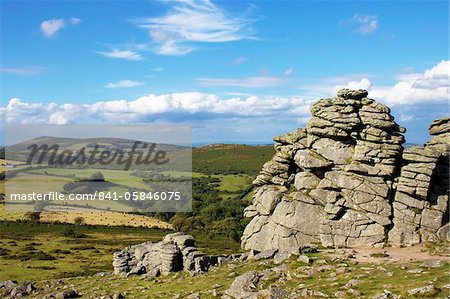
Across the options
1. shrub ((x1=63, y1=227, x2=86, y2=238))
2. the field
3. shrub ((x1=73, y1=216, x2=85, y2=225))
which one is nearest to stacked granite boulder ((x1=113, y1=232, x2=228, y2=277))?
the field

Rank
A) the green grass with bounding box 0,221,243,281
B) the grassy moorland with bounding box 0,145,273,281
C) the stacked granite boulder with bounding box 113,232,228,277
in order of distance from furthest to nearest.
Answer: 1. the grassy moorland with bounding box 0,145,273,281
2. the green grass with bounding box 0,221,243,281
3. the stacked granite boulder with bounding box 113,232,228,277

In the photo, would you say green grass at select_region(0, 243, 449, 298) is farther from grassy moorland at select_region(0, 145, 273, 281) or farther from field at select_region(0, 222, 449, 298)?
grassy moorland at select_region(0, 145, 273, 281)

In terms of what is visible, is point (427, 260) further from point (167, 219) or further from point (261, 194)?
point (167, 219)

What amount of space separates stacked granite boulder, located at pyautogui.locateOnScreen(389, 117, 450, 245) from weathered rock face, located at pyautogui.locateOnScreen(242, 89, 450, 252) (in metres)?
0.09

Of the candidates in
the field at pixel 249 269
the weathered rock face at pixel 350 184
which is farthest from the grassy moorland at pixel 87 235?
the weathered rock face at pixel 350 184

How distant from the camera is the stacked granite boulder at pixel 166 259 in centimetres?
4938

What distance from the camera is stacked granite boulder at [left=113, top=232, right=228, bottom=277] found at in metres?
49.4

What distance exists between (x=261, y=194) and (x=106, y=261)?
55.2 metres

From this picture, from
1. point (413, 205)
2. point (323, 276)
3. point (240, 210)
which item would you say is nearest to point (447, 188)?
point (413, 205)

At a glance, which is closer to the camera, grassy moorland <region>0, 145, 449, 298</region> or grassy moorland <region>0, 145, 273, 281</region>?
grassy moorland <region>0, 145, 449, 298</region>

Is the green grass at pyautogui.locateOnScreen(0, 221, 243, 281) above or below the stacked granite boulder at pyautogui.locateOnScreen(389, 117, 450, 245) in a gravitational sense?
below

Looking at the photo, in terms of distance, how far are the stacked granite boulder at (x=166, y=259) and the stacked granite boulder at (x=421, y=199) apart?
19.4 meters

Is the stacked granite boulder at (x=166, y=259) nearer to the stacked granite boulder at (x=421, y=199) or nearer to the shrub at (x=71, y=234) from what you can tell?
the stacked granite boulder at (x=421, y=199)

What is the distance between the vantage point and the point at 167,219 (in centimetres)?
18475
